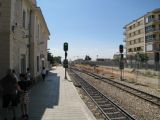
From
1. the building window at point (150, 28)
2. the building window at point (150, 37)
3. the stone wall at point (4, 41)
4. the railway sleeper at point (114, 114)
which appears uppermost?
the building window at point (150, 28)

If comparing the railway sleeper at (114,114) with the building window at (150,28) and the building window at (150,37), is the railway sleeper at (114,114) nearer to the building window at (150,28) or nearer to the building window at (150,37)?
the building window at (150,37)

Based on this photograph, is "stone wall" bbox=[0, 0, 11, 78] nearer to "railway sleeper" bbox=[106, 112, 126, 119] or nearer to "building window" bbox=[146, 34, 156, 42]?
"railway sleeper" bbox=[106, 112, 126, 119]

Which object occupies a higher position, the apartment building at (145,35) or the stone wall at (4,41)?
the apartment building at (145,35)

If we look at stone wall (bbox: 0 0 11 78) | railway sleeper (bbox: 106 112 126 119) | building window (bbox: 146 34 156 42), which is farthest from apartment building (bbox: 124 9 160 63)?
railway sleeper (bbox: 106 112 126 119)

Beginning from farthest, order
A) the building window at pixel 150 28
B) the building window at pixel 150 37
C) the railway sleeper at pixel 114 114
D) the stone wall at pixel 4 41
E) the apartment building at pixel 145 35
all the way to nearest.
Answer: the building window at pixel 150 28, the building window at pixel 150 37, the apartment building at pixel 145 35, the stone wall at pixel 4 41, the railway sleeper at pixel 114 114

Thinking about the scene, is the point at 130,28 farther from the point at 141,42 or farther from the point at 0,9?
the point at 0,9

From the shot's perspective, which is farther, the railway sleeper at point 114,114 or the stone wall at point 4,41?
the stone wall at point 4,41

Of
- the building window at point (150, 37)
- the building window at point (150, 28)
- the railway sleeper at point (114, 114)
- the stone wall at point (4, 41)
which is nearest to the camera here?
the railway sleeper at point (114, 114)

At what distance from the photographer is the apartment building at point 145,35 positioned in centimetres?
9362

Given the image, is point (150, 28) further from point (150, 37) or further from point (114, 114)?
point (114, 114)

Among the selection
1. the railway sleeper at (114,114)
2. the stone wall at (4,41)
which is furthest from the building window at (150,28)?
the railway sleeper at (114,114)

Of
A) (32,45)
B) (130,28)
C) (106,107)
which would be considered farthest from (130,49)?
(106,107)

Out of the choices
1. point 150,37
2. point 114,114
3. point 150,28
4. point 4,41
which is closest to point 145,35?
point 150,28

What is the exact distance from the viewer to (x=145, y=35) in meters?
101
